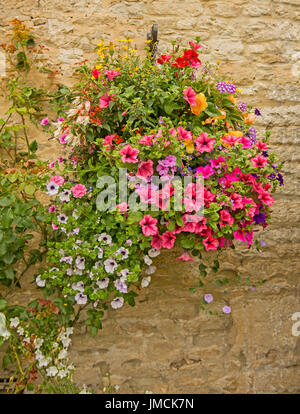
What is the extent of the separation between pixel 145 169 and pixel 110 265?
1.66 ft

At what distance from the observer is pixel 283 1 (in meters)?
2.58

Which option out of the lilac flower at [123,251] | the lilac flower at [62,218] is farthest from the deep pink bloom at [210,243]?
the lilac flower at [62,218]

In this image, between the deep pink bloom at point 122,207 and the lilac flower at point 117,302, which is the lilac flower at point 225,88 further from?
the lilac flower at point 117,302

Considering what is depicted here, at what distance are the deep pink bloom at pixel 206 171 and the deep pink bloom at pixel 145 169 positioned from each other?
233 millimetres

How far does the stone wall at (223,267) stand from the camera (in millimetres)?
2242

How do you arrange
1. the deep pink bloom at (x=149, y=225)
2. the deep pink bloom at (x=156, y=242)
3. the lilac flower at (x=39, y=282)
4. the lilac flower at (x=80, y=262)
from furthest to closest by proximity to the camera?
1. the lilac flower at (x=39, y=282)
2. the lilac flower at (x=80, y=262)
3. the deep pink bloom at (x=156, y=242)
4. the deep pink bloom at (x=149, y=225)

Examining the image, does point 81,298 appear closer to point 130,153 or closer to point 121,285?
point 121,285

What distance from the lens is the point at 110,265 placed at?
1887 millimetres

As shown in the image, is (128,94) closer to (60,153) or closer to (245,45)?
(60,153)

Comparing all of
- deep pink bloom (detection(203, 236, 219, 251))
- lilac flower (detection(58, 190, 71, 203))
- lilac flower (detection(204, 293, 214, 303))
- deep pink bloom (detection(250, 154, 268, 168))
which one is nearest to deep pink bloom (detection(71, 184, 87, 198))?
lilac flower (detection(58, 190, 71, 203))

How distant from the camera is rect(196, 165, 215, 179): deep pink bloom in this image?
1850 millimetres

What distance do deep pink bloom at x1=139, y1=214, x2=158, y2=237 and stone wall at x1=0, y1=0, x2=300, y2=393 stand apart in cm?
58

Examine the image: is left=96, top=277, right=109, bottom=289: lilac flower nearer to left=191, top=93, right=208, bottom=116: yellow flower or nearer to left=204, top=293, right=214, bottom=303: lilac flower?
left=204, top=293, right=214, bottom=303: lilac flower

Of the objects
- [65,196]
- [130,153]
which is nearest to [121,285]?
[65,196]
